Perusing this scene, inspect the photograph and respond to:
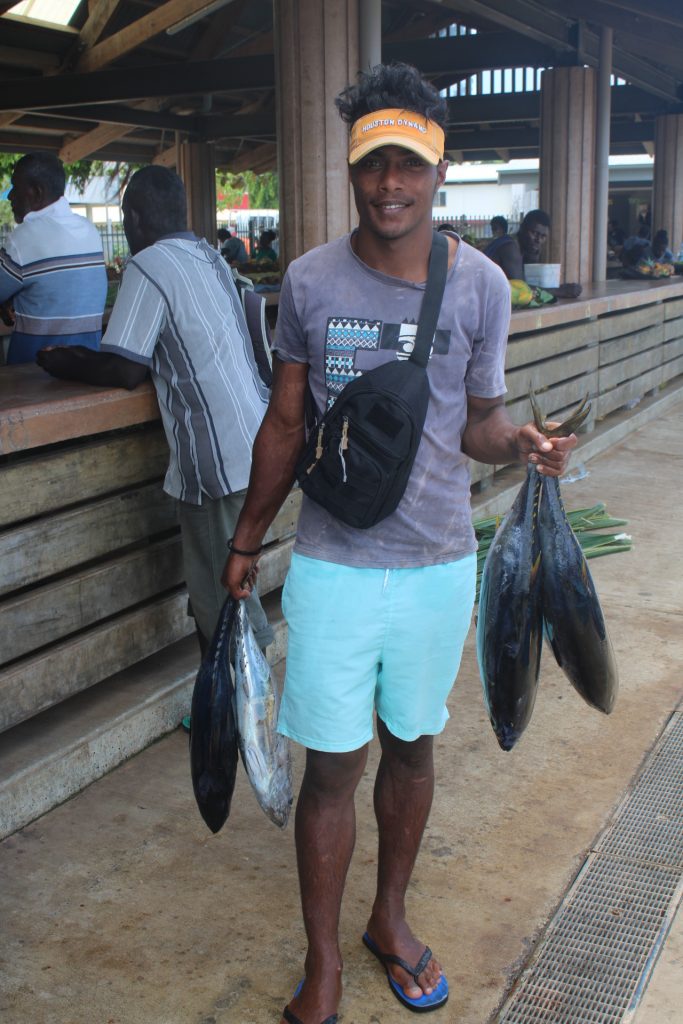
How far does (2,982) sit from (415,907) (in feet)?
3.40

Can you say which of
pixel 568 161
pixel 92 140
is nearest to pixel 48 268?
pixel 568 161

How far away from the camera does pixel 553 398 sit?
26.0 feet

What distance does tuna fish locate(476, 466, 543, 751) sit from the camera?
240cm

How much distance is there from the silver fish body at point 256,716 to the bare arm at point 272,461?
0.12 meters

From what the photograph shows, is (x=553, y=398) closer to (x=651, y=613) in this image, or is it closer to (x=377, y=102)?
(x=651, y=613)

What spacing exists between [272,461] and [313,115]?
4.54 meters

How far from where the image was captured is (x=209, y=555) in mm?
3576

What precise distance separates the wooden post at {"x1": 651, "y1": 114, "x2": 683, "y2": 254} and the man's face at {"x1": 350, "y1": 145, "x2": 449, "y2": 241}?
56.9 feet

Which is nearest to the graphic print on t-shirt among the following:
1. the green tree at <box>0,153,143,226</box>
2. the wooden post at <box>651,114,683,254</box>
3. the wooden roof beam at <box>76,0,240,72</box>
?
the wooden roof beam at <box>76,0,240,72</box>

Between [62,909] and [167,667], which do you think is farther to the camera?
[167,667]

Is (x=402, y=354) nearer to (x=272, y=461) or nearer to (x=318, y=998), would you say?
(x=272, y=461)

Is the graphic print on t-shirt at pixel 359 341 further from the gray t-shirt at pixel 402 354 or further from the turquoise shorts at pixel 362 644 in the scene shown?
the turquoise shorts at pixel 362 644

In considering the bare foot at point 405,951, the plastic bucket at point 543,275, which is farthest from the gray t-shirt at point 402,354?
the plastic bucket at point 543,275

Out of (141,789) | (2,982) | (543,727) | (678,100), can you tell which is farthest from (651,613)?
(678,100)
